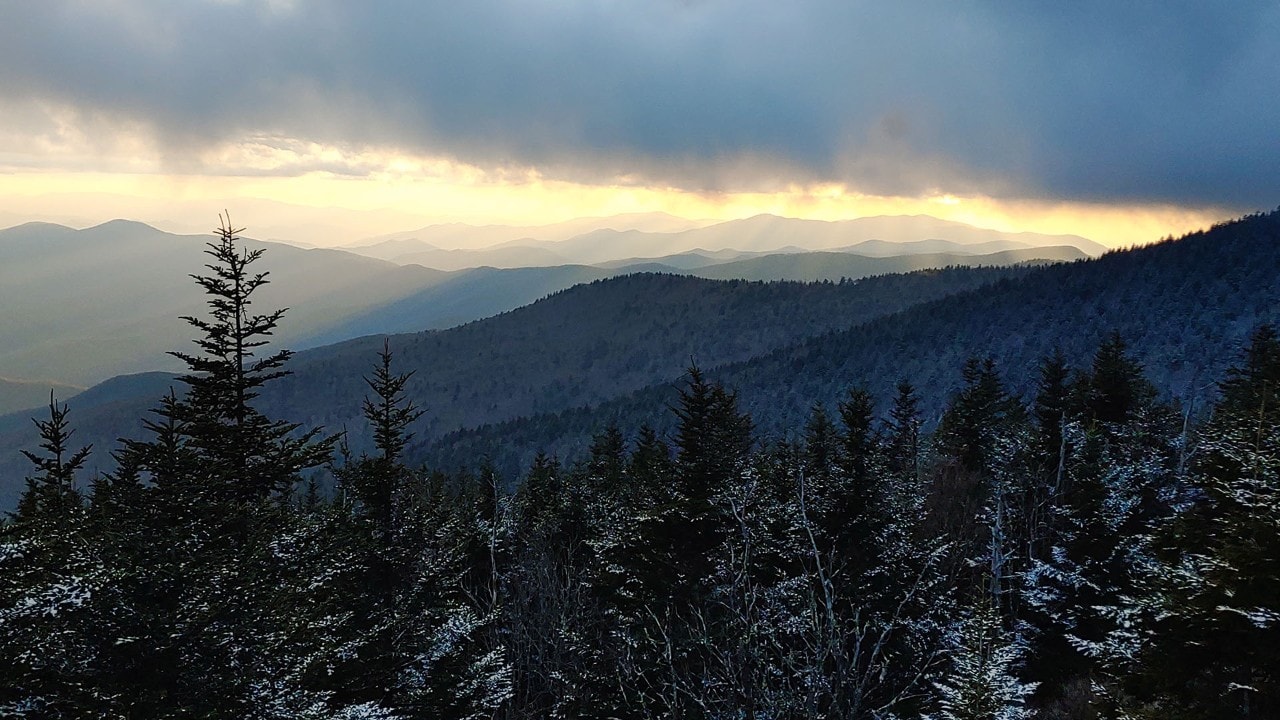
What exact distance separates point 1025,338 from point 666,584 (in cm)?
12670

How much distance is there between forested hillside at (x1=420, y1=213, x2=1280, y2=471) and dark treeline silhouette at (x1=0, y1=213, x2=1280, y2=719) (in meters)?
59.1

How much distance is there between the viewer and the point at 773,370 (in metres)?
164

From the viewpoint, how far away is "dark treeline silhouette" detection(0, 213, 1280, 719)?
27.9 feet

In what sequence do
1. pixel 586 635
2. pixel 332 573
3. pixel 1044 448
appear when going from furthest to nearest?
pixel 1044 448 < pixel 586 635 < pixel 332 573

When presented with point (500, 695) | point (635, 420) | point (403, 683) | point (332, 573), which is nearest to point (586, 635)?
point (500, 695)

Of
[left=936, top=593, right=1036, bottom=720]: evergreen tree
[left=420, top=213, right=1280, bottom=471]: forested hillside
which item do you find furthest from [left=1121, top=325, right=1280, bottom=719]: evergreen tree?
[left=420, top=213, right=1280, bottom=471]: forested hillside

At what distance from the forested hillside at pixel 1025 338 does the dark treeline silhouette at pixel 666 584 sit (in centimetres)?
5908

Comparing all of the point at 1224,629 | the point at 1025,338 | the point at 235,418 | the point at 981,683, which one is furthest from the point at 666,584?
the point at 1025,338

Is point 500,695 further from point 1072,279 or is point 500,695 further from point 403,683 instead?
point 1072,279

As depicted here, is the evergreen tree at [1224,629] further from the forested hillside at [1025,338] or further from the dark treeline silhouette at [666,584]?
the forested hillside at [1025,338]

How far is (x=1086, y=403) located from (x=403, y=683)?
31003 mm

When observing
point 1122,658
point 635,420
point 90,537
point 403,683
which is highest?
point 90,537

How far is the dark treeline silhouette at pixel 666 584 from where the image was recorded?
335 inches

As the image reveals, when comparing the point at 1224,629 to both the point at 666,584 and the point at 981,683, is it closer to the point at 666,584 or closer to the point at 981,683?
the point at 981,683
